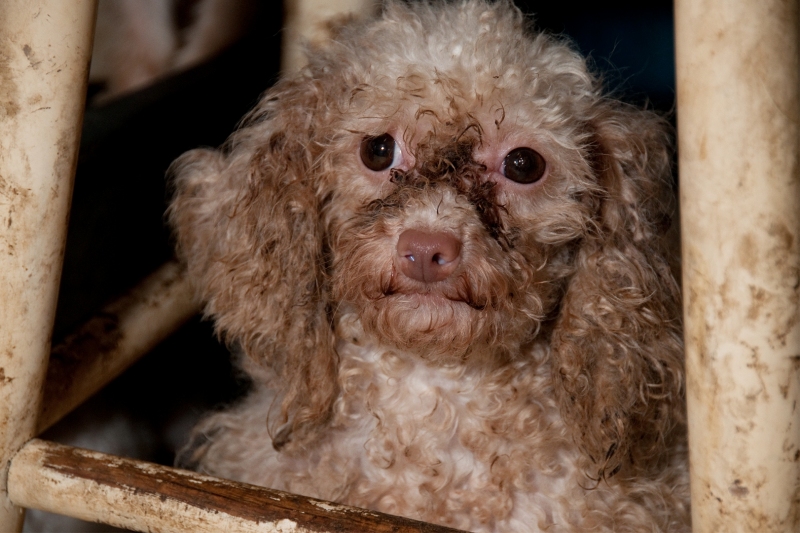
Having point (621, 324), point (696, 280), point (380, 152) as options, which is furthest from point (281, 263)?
point (696, 280)

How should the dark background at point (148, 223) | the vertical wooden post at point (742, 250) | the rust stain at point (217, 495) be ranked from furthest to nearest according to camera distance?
the dark background at point (148, 223) < the rust stain at point (217, 495) < the vertical wooden post at point (742, 250)

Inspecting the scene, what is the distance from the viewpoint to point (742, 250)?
682mm

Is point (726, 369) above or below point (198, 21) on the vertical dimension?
above

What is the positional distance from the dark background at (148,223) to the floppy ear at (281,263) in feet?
0.75

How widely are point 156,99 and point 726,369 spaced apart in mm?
1088

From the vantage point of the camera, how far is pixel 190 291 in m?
1.37

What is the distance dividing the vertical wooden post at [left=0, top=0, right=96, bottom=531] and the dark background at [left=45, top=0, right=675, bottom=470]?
28 cm

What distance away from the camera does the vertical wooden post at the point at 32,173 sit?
0.89m

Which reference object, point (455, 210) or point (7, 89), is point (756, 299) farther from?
point (7, 89)

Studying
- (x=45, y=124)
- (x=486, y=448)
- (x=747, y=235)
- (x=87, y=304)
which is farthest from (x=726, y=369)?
(x=87, y=304)

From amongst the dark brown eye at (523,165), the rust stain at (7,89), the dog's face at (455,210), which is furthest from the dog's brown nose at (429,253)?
the rust stain at (7,89)

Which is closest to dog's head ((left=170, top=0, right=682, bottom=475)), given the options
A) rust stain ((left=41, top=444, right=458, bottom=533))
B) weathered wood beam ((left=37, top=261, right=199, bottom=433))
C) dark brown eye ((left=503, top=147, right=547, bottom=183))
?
dark brown eye ((left=503, top=147, right=547, bottom=183))

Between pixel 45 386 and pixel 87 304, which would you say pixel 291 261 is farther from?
pixel 87 304

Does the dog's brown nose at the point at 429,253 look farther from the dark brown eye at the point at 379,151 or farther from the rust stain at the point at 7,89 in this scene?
the rust stain at the point at 7,89
